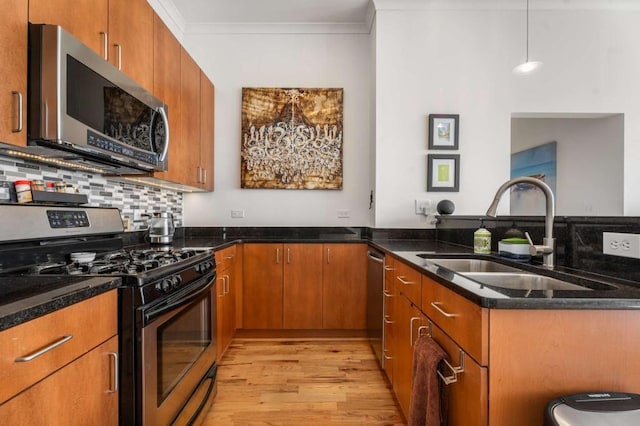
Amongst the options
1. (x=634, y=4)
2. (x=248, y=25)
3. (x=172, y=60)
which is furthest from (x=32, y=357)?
(x=634, y=4)

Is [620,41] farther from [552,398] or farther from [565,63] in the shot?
[552,398]

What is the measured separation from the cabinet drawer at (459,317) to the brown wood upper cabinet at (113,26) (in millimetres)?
1769

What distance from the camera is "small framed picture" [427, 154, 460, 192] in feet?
9.23

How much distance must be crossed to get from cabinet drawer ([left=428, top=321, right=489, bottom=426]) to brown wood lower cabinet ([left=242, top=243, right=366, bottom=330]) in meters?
1.57

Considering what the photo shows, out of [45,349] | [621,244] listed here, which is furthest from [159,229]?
[621,244]

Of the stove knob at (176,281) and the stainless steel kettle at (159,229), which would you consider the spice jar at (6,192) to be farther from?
the stainless steel kettle at (159,229)

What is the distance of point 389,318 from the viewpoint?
2.02 m

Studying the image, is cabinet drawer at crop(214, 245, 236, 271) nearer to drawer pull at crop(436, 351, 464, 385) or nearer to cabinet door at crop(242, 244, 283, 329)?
cabinet door at crop(242, 244, 283, 329)

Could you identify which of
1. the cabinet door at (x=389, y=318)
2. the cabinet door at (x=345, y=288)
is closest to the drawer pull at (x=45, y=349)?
the cabinet door at (x=389, y=318)

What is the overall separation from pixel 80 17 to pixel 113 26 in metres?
0.24

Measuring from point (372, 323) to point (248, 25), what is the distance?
2977mm

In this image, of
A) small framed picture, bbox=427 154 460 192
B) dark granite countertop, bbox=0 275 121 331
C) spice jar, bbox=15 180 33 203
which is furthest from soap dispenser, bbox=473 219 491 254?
spice jar, bbox=15 180 33 203

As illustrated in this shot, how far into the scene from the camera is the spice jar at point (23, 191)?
139cm

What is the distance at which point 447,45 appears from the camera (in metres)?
2.84
